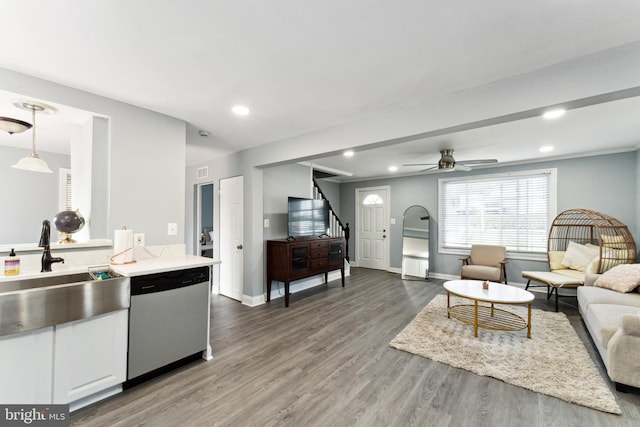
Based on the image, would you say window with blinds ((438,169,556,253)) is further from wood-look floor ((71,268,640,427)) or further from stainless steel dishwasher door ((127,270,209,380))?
stainless steel dishwasher door ((127,270,209,380))

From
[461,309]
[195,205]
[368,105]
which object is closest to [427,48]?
[368,105]

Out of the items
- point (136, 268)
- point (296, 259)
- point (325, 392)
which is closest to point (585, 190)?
point (296, 259)

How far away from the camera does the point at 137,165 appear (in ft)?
8.40

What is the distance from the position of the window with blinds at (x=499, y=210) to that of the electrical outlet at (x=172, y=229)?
5.23 m

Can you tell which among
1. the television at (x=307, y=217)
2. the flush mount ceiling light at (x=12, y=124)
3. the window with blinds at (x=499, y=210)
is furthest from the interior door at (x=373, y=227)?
the flush mount ceiling light at (x=12, y=124)

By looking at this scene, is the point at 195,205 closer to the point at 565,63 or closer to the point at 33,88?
the point at 33,88

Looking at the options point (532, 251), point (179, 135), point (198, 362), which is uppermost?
point (179, 135)

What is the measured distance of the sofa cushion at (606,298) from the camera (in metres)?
A: 2.72

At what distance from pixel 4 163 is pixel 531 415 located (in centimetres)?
678

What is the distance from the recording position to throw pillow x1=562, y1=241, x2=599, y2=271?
3996 millimetres

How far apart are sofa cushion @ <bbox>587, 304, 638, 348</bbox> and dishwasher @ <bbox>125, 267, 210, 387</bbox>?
11.4ft

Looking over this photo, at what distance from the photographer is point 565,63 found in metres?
1.85

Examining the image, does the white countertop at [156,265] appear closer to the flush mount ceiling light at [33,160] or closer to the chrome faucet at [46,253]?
the chrome faucet at [46,253]

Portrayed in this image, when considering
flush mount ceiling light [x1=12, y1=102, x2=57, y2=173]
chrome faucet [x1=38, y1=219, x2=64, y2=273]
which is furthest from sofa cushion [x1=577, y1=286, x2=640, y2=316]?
flush mount ceiling light [x1=12, y1=102, x2=57, y2=173]
